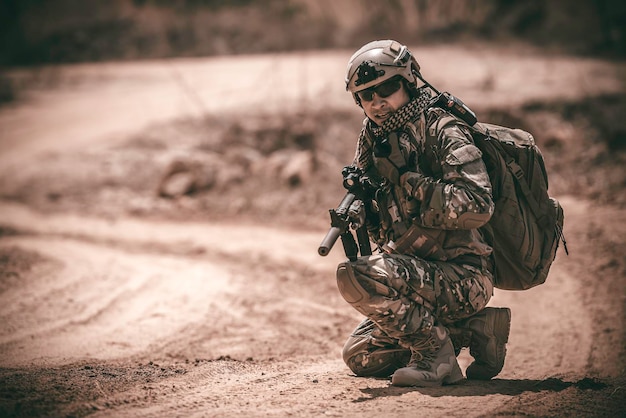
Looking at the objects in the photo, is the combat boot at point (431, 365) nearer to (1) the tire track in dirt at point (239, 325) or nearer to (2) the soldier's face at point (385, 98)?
(1) the tire track in dirt at point (239, 325)

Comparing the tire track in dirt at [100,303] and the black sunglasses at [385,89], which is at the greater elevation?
the black sunglasses at [385,89]

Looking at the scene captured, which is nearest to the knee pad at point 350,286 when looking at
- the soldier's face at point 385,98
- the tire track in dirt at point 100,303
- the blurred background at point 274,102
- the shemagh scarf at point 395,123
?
the shemagh scarf at point 395,123

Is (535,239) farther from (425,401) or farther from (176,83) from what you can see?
(176,83)

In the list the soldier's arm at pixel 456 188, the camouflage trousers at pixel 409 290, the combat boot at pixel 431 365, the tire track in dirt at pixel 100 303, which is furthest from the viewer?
the tire track in dirt at pixel 100 303

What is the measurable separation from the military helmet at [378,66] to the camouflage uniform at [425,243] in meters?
0.25

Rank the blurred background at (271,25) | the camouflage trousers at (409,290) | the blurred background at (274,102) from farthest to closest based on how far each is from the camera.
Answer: the blurred background at (271,25), the blurred background at (274,102), the camouflage trousers at (409,290)

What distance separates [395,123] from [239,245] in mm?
4483

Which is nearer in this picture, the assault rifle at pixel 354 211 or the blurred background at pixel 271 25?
the assault rifle at pixel 354 211

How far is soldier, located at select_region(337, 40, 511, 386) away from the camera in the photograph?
3.55 m

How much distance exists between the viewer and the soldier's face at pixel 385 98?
3.75m

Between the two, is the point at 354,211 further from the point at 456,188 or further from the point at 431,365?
the point at 431,365

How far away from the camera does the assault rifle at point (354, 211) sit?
3734 mm

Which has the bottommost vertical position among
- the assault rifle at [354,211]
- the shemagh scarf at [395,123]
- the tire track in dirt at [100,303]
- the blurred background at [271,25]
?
the tire track in dirt at [100,303]

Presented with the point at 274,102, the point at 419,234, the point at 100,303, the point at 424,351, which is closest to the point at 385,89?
the point at 419,234
